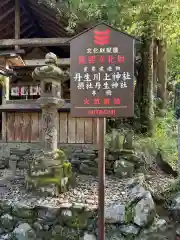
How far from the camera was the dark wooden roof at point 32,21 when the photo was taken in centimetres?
865

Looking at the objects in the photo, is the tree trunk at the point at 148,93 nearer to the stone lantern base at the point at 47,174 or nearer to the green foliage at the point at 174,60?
the green foliage at the point at 174,60

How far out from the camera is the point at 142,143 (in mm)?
8500

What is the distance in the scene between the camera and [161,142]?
938 cm

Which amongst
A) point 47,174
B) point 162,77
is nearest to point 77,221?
point 47,174

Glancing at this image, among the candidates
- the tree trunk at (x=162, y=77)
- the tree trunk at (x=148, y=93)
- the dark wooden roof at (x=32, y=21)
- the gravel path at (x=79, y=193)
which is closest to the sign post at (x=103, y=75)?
the gravel path at (x=79, y=193)

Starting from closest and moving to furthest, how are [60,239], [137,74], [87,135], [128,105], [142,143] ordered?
[128,105] → [60,239] → [87,135] → [142,143] → [137,74]

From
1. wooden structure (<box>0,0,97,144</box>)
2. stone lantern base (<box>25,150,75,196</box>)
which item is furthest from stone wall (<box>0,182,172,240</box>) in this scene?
wooden structure (<box>0,0,97,144</box>)

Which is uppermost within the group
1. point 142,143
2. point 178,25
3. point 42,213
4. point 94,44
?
point 178,25

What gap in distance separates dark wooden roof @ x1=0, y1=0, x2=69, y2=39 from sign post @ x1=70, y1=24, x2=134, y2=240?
5.11 m

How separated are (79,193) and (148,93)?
5451mm

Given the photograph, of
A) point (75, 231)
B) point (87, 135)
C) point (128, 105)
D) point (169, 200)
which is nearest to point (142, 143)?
point (87, 135)

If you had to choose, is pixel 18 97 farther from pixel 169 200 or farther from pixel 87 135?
pixel 169 200

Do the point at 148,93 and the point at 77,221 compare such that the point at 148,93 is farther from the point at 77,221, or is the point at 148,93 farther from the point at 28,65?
the point at 77,221

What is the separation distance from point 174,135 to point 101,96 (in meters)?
8.51
